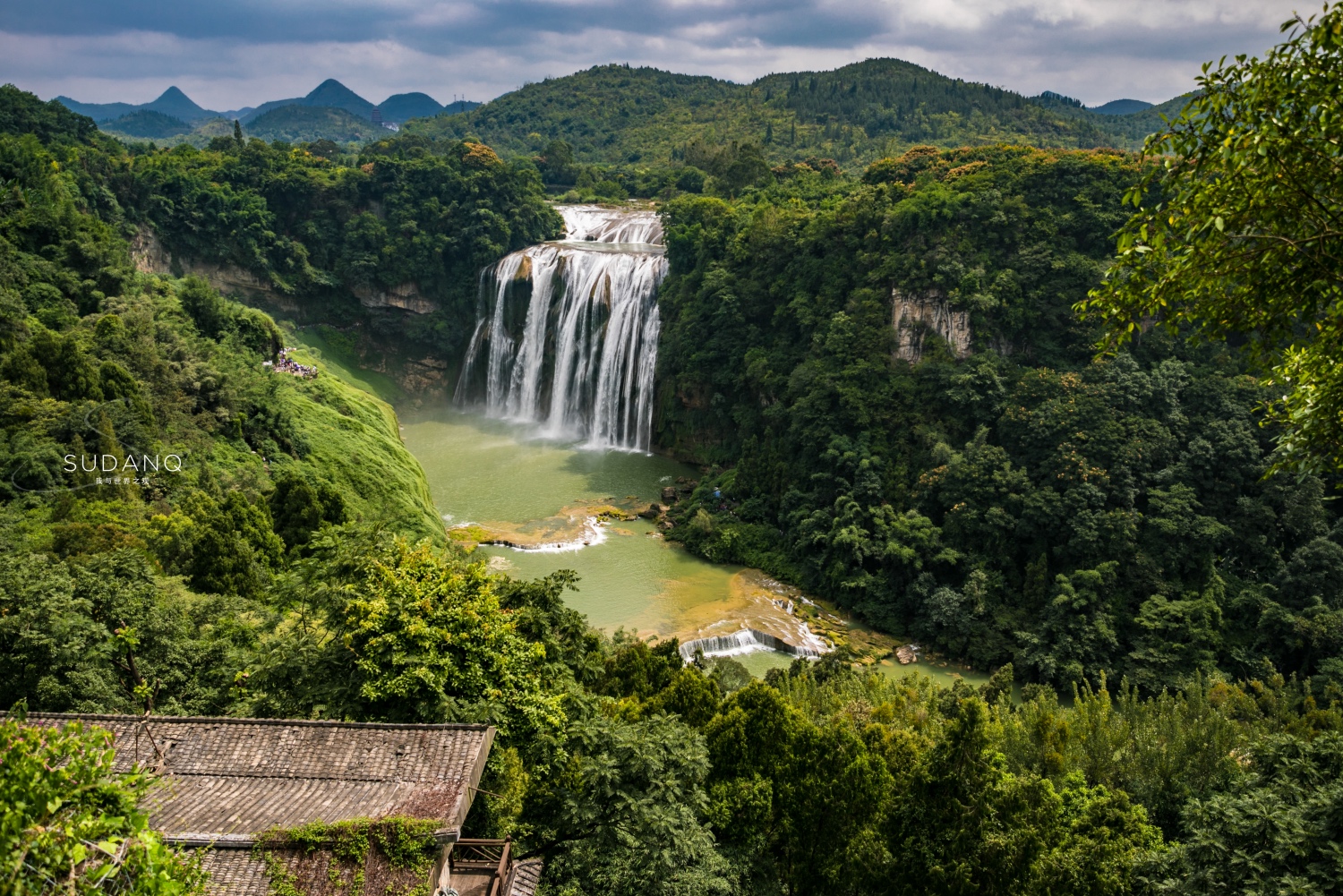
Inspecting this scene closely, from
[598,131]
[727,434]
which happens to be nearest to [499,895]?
[727,434]

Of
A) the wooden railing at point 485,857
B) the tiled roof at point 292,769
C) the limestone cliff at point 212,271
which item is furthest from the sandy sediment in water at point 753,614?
the limestone cliff at point 212,271

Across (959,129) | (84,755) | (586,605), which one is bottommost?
(586,605)

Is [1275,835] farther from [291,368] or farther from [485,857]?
[291,368]

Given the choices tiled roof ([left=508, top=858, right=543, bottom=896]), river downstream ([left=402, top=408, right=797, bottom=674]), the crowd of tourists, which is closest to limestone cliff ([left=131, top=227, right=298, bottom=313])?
river downstream ([left=402, top=408, right=797, bottom=674])

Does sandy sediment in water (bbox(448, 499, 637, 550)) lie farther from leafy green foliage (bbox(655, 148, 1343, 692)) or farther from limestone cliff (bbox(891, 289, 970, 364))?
limestone cliff (bbox(891, 289, 970, 364))

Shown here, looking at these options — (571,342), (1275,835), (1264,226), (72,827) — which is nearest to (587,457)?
(571,342)

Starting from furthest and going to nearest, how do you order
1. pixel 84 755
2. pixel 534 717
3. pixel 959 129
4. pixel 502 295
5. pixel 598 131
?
pixel 598 131 → pixel 959 129 → pixel 502 295 → pixel 534 717 → pixel 84 755

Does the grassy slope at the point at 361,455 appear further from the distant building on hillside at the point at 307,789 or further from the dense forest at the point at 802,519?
the distant building on hillside at the point at 307,789

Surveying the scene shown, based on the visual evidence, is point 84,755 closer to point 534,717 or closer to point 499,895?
point 499,895
